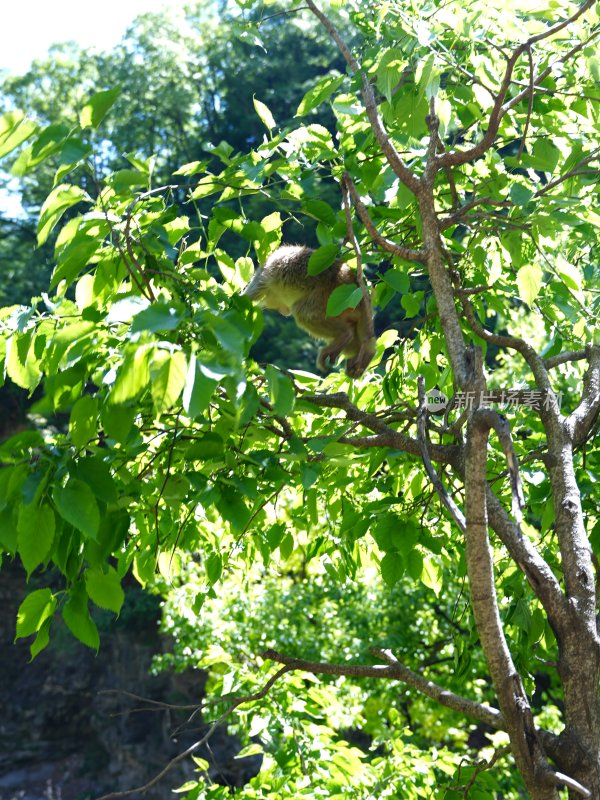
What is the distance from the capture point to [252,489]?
1.78 metres

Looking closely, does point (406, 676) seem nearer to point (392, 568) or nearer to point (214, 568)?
point (392, 568)

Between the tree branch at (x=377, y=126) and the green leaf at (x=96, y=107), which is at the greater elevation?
the tree branch at (x=377, y=126)

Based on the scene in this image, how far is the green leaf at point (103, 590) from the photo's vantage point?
5.67ft

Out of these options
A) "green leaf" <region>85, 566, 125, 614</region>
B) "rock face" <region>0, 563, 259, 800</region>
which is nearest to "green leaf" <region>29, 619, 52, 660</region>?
"green leaf" <region>85, 566, 125, 614</region>

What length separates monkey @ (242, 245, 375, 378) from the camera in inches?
150

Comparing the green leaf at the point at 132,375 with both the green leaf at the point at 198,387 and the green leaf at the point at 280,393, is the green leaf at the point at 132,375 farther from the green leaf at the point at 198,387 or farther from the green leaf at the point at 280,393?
the green leaf at the point at 280,393

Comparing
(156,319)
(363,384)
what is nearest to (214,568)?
(363,384)

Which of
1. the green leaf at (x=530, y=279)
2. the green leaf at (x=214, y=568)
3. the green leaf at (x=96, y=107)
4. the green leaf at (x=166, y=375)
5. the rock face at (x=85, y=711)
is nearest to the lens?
the green leaf at (x=166, y=375)

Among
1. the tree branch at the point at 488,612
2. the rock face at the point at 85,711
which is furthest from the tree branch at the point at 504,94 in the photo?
the rock face at the point at 85,711

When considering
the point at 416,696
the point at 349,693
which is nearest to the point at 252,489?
the point at 349,693

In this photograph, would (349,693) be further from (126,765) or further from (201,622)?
(126,765)

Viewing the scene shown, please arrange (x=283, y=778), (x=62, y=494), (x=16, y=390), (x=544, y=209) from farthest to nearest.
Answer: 1. (x=16, y=390)
2. (x=283, y=778)
3. (x=544, y=209)
4. (x=62, y=494)

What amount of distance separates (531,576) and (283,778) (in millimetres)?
1513

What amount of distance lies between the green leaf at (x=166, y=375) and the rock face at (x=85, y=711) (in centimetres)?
1246
